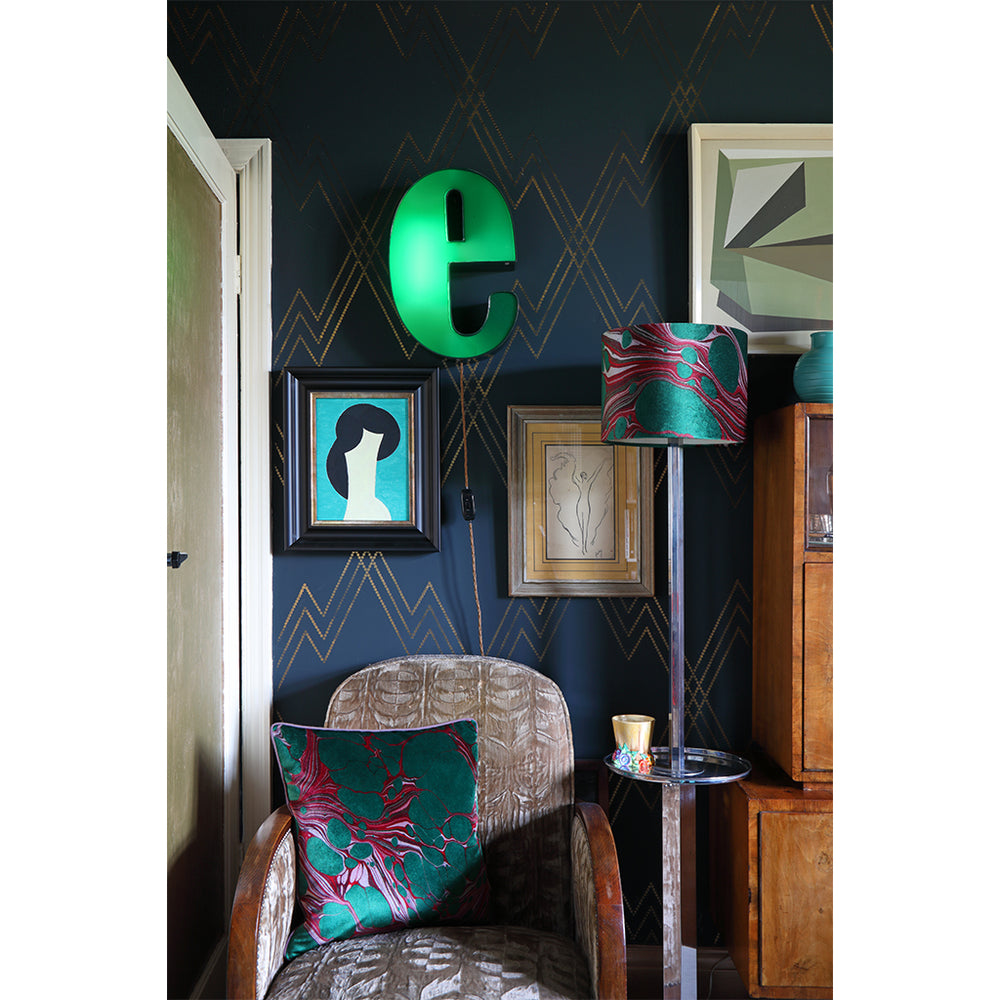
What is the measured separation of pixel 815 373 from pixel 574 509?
70 centimetres

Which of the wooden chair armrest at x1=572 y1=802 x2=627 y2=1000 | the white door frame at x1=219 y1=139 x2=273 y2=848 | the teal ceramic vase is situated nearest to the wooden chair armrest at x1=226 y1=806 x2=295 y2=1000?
the white door frame at x1=219 y1=139 x2=273 y2=848

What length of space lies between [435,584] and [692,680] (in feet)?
2.50

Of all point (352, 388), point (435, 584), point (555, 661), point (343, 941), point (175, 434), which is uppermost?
point (352, 388)

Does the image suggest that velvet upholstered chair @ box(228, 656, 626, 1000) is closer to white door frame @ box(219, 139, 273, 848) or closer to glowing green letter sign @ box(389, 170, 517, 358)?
white door frame @ box(219, 139, 273, 848)

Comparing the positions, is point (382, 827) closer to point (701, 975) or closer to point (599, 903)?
point (599, 903)

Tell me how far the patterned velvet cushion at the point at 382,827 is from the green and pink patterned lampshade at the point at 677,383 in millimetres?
791

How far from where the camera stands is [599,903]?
1468 mm

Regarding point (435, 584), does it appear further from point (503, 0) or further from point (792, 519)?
point (503, 0)

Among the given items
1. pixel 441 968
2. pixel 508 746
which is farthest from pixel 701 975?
pixel 441 968

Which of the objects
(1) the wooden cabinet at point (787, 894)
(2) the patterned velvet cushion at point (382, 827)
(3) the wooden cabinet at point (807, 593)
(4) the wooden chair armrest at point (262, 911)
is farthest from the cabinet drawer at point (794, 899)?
(4) the wooden chair armrest at point (262, 911)

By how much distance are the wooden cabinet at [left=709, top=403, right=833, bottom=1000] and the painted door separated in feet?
4.20

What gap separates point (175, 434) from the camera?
5.46ft
